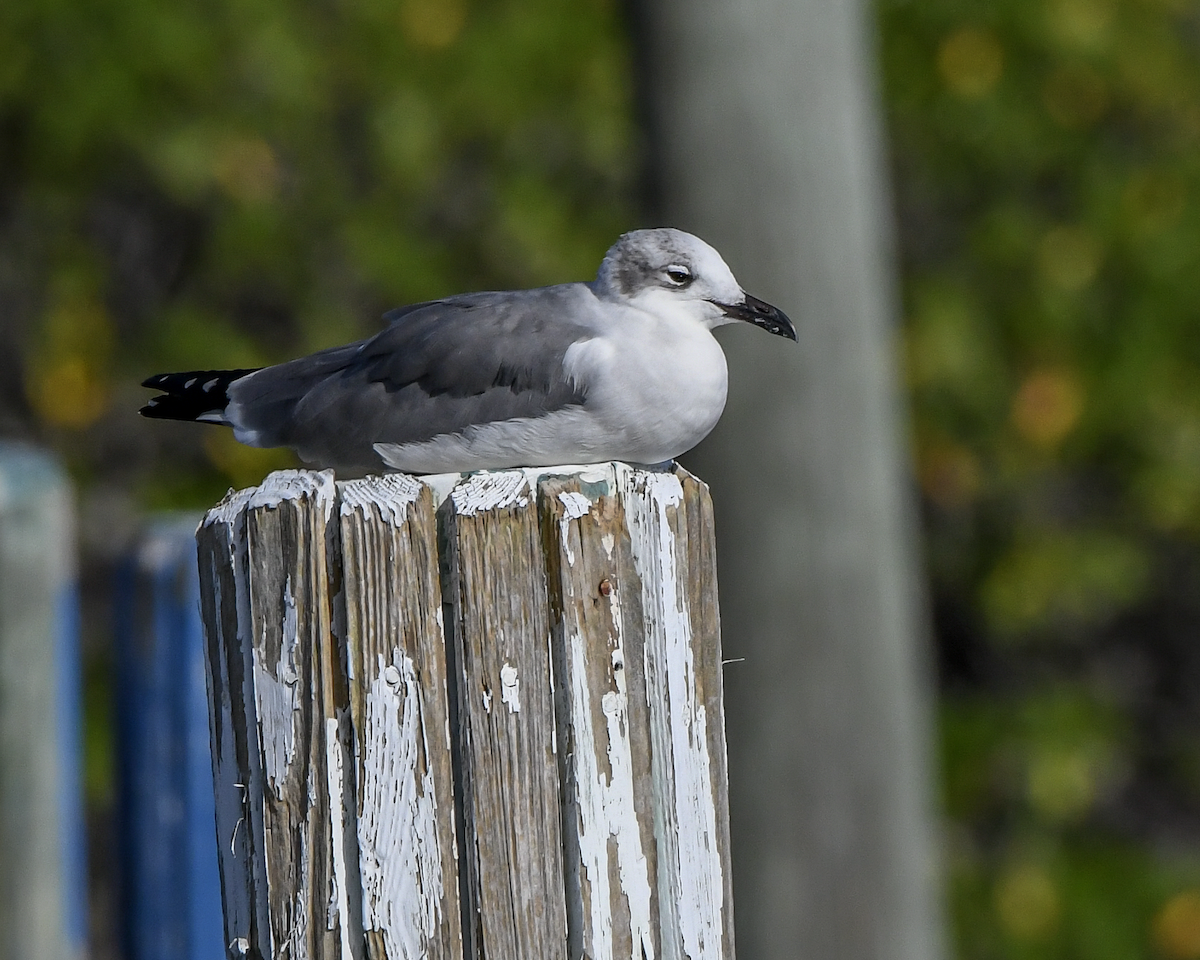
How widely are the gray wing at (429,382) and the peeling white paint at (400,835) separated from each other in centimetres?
70

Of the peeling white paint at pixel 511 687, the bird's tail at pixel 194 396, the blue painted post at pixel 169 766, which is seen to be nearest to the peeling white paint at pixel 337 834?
the peeling white paint at pixel 511 687

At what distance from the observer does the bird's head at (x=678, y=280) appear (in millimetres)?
2412

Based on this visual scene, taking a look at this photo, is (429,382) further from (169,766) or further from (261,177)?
(261,177)

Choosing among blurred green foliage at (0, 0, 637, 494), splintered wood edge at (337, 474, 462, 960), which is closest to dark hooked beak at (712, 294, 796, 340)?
splintered wood edge at (337, 474, 462, 960)

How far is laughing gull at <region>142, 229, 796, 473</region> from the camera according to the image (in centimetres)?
A: 220

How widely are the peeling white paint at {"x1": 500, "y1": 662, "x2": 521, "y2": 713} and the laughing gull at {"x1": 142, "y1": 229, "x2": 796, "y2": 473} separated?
2.01 feet

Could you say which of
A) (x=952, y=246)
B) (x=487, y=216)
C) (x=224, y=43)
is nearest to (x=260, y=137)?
(x=224, y=43)

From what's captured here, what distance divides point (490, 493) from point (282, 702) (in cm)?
31

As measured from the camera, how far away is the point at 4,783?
133 inches

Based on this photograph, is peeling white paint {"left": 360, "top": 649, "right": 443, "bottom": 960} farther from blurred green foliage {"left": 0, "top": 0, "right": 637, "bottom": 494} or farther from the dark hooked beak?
blurred green foliage {"left": 0, "top": 0, "right": 637, "bottom": 494}

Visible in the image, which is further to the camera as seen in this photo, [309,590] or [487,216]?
[487,216]

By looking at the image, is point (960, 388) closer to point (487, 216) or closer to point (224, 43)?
point (487, 216)

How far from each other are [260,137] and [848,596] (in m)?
2.69

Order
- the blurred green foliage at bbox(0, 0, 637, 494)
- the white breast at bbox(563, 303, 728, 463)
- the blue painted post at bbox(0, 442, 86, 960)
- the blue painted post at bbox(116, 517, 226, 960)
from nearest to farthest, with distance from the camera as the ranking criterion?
the white breast at bbox(563, 303, 728, 463), the blue painted post at bbox(116, 517, 226, 960), the blue painted post at bbox(0, 442, 86, 960), the blurred green foliage at bbox(0, 0, 637, 494)
